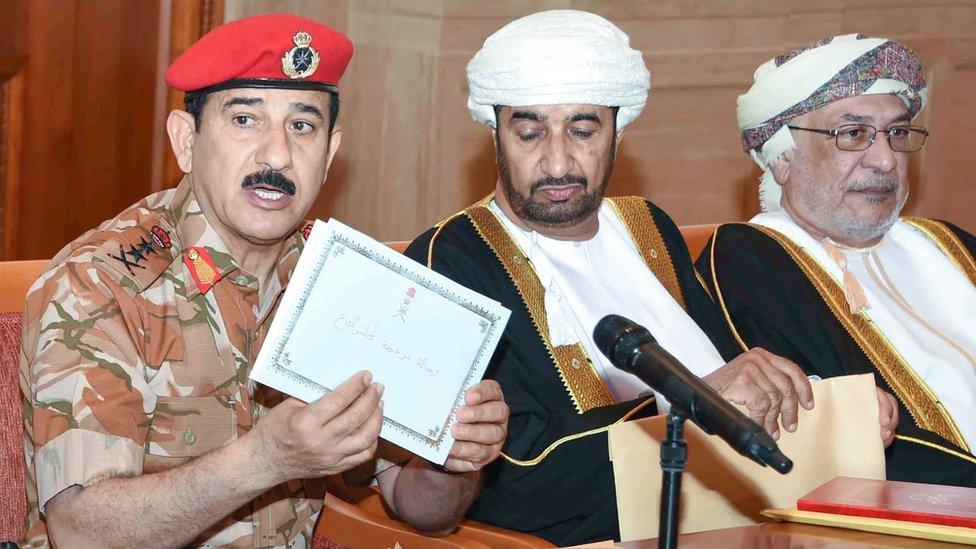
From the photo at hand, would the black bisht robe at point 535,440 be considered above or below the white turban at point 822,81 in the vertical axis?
below

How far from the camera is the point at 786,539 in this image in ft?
6.30

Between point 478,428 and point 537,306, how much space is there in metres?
0.85

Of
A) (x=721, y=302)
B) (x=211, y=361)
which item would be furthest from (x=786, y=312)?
(x=211, y=361)

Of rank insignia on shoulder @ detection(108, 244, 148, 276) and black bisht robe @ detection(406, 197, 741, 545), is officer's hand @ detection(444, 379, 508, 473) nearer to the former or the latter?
black bisht robe @ detection(406, 197, 741, 545)

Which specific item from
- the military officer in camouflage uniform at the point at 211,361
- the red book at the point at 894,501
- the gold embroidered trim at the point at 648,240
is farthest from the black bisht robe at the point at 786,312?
the military officer in camouflage uniform at the point at 211,361

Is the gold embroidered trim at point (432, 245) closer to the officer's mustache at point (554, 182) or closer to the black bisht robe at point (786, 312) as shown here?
the officer's mustache at point (554, 182)

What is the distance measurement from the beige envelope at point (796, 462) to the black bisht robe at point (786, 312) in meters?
0.85

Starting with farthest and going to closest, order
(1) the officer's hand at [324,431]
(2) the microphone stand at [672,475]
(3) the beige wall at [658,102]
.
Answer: (3) the beige wall at [658,102]
(1) the officer's hand at [324,431]
(2) the microphone stand at [672,475]

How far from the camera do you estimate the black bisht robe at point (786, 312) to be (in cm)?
343

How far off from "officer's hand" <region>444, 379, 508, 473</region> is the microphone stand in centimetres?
61

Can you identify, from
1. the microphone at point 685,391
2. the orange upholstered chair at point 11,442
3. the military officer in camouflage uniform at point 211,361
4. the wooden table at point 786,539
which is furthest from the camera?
the orange upholstered chair at point 11,442

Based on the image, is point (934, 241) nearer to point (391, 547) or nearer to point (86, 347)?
point (391, 547)

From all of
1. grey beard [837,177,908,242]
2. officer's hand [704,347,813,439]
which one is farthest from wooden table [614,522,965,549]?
grey beard [837,177,908,242]

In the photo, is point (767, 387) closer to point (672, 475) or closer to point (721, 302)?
point (672, 475)
